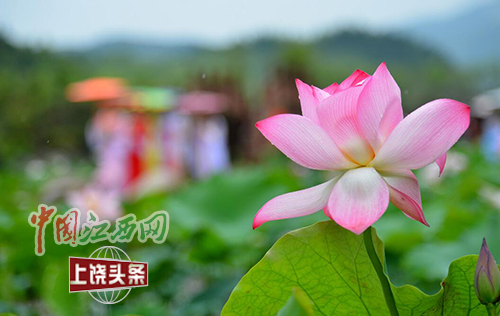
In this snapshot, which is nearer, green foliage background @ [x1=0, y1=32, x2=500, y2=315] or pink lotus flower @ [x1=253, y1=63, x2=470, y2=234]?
pink lotus flower @ [x1=253, y1=63, x2=470, y2=234]

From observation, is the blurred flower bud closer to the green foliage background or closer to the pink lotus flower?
the pink lotus flower

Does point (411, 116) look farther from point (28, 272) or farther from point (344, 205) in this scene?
point (28, 272)

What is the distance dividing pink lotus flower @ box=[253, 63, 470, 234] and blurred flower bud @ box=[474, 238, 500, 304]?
35mm

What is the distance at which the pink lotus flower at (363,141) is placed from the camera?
0.24m

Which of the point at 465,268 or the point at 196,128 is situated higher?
the point at 196,128

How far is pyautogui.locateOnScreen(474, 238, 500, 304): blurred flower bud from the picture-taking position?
244mm

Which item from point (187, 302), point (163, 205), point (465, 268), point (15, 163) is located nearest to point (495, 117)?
point (163, 205)

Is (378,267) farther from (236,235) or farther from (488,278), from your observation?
(236,235)

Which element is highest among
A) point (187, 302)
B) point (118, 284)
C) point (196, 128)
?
point (196, 128)

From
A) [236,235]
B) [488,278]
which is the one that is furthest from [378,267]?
[236,235]

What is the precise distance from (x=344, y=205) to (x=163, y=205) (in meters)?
0.92

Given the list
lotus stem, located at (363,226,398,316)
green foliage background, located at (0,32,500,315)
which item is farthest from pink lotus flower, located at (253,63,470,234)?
green foliage background, located at (0,32,500,315)

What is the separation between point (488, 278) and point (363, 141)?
8 centimetres

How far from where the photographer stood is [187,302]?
0.79 metres
